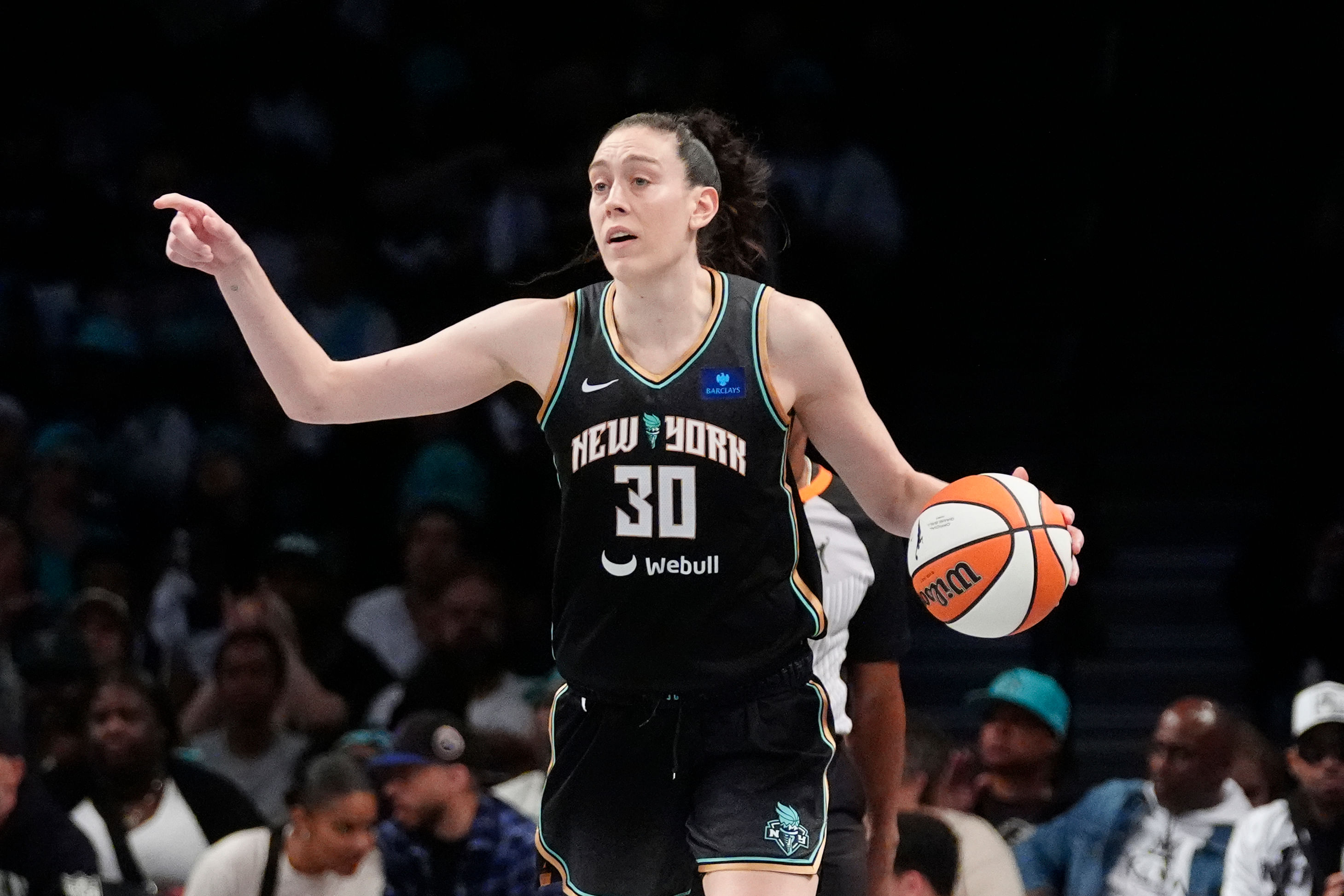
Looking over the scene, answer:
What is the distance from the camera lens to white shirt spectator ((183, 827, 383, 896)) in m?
5.45

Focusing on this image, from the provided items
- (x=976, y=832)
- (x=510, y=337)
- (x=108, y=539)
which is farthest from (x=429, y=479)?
(x=510, y=337)

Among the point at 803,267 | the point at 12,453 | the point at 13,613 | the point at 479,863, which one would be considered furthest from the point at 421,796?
the point at 803,267

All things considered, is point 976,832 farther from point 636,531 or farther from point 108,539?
point 108,539

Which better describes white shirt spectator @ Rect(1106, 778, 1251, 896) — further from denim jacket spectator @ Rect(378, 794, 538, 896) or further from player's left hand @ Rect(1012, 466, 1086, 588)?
player's left hand @ Rect(1012, 466, 1086, 588)

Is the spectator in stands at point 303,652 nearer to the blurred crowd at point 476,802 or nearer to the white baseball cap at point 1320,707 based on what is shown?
the blurred crowd at point 476,802

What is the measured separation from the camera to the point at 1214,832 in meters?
5.64

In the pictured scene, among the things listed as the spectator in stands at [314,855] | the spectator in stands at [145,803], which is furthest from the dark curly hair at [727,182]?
the spectator in stands at [145,803]

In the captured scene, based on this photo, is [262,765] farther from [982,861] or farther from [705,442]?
[705,442]

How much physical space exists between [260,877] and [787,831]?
2.68m

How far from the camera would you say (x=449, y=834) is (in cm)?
544

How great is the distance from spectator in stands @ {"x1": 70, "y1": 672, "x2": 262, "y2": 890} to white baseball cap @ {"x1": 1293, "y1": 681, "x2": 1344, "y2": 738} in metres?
3.23

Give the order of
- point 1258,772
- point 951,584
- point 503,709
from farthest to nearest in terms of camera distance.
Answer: point 503,709, point 1258,772, point 951,584

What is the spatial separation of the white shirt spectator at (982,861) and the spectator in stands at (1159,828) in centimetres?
20

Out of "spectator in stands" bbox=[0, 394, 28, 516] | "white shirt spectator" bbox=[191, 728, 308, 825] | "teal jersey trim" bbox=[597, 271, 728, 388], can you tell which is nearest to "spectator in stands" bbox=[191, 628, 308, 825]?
"white shirt spectator" bbox=[191, 728, 308, 825]
